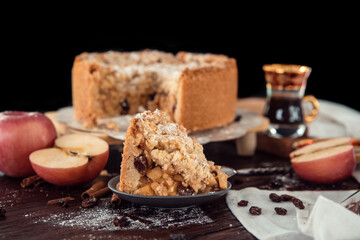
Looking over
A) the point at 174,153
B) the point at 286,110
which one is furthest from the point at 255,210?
the point at 286,110

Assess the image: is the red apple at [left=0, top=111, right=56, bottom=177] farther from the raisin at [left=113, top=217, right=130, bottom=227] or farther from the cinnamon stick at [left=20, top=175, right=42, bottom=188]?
the raisin at [left=113, top=217, right=130, bottom=227]

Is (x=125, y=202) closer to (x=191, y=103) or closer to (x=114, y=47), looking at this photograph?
(x=191, y=103)

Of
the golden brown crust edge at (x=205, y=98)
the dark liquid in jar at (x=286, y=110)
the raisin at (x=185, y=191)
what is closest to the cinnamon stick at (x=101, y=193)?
the raisin at (x=185, y=191)

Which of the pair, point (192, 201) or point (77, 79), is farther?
point (77, 79)

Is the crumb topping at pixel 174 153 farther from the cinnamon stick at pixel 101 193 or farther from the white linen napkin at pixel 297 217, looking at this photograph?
the cinnamon stick at pixel 101 193

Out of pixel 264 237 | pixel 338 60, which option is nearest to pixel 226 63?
pixel 264 237
